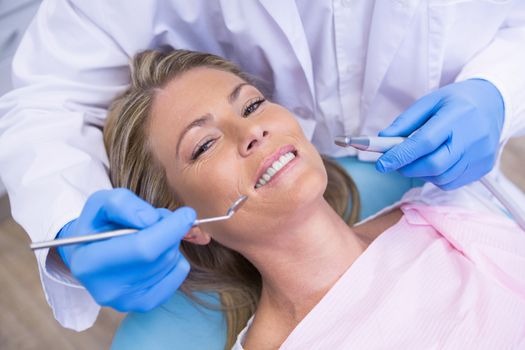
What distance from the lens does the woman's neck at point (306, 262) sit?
46.4 inches

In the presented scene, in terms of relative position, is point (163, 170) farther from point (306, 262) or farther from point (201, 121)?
point (306, 262)

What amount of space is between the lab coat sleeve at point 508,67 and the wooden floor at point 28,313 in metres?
1.03

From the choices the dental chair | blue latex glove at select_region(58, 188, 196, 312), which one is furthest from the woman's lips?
the dental chair

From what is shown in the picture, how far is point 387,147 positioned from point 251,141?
0.90ft

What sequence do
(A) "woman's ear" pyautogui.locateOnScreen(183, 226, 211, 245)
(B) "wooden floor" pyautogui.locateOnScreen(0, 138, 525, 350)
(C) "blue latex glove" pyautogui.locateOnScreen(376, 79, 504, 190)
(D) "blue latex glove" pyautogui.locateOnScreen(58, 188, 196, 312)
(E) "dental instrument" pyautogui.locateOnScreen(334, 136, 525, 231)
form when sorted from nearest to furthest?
(D) "blue latex glove" pyautogui.locateOnScreen(58, 188, 196, 312), (E) "dental instrument" pyautogui.locateOnScreen(334, 136, 525, 231), (C) "blue latex glove" pyautogui.locateOnScreen(376, 79, 504, 190), (A) "woman's ear" pyautogui.locateOnScreen(183, 226, 211, 245), (B) "wooden floor" pyautogui.locateOnScreen(0, 138, 525, 350)

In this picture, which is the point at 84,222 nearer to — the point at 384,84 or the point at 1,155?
the point at 1,155

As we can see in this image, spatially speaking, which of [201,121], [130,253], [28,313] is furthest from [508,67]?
[28,313]

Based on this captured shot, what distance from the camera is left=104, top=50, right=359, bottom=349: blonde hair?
125 centimetres

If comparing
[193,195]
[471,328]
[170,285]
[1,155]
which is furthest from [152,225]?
[471,328]

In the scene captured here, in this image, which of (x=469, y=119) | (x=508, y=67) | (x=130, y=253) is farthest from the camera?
(x=508, y=67)

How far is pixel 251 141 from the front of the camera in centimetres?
108

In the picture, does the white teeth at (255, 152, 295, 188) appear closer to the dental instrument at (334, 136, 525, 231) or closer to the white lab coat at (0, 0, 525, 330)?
the dental instrument at (334, 136, 525, 231)

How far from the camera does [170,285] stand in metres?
0.96

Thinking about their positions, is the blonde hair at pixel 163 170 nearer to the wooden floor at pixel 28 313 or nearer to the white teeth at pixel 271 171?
the white teeth at pixel 271 171
